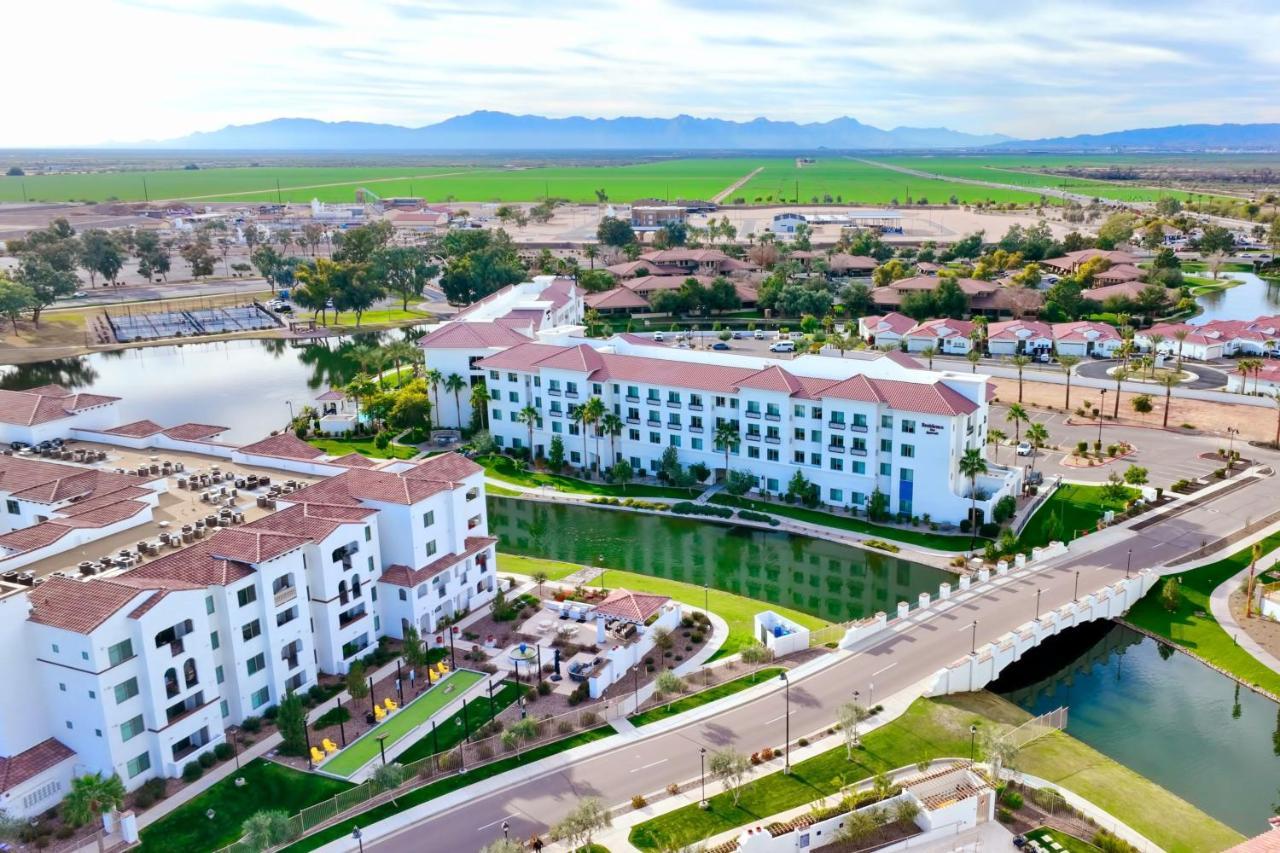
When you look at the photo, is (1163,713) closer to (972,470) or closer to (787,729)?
(787,729)

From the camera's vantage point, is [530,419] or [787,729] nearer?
[787,729]

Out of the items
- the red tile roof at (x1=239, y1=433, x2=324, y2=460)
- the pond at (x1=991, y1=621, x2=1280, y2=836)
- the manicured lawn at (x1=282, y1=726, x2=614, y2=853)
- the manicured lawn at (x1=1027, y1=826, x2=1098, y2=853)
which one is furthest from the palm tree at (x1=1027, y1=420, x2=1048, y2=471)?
the red tile roof at (x1=239, y1=433, x2=324, y2=460)

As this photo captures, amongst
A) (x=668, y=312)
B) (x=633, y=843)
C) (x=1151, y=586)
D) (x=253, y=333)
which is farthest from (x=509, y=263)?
(x=633, y=843)

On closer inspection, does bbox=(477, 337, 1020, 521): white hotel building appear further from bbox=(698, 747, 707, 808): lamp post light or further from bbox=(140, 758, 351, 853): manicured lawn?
bbox=(140, 758, 351, 853): manicured lawn

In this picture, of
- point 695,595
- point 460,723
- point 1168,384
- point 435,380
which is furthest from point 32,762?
point 1168,384

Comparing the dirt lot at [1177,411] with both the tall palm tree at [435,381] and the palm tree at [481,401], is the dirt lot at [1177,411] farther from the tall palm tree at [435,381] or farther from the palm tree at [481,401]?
the tall palm tree at [435,381]
